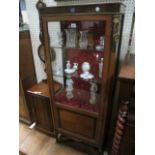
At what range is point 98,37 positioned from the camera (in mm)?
1230

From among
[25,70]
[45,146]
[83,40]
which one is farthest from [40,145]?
[83,40]

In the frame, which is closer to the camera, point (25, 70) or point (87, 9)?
point (87, 9)

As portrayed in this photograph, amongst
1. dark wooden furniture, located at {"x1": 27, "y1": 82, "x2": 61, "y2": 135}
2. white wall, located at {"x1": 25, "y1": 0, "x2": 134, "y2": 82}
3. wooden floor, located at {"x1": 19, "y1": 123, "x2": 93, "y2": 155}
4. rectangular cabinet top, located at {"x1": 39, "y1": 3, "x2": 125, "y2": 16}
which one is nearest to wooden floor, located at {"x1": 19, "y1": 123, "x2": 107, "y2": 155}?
wooden floor, located at {"x1": 19, "y1": 123, "x2": 93, "y2": 155}

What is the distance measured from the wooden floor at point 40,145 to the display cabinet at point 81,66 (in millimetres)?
163

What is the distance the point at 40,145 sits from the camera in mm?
1715

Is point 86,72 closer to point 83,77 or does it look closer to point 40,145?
point 83,77

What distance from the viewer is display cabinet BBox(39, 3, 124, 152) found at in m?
1.00

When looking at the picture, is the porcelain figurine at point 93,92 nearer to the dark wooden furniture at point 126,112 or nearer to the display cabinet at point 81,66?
the display cabinet at point 81,66

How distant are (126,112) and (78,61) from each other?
743mm

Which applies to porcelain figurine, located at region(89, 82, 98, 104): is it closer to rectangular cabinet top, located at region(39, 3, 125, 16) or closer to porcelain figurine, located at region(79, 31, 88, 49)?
porcelain figurine, located at region(79, 31, 88, 49)

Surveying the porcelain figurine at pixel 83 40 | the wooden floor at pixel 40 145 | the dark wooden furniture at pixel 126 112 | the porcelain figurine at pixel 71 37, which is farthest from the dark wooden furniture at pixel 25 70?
the dark wooden furniture at pixel 126 112

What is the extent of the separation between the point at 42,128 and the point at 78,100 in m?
0.73

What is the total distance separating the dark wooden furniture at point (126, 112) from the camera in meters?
0.87
